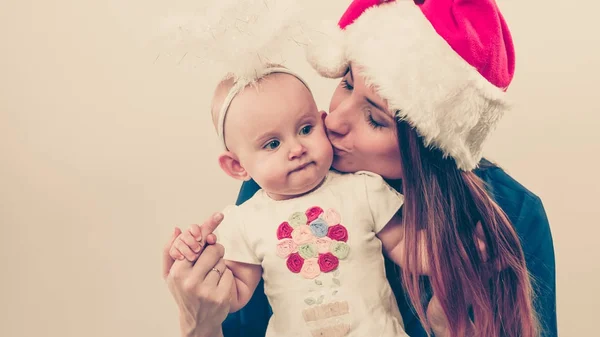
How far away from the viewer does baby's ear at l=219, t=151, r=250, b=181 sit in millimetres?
1090

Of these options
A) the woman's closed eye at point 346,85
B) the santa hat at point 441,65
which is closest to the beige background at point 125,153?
the woman's closed eye at point 346,85

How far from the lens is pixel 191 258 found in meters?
1.00

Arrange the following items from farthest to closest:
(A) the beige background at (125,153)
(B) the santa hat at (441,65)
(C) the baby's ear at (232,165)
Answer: (A) the beige background at (125,153), (C) the baby's ear at (232,165), (B) the santa hat at (441,65)

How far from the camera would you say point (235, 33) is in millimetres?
1000

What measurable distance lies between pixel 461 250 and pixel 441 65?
32 centimetres

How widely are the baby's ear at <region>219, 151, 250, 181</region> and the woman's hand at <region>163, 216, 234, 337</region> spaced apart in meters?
0.13

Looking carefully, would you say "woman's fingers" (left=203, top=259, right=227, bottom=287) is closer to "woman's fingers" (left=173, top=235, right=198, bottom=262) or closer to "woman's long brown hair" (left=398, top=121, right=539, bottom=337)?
"woman's fingers" (left=173, top=235, right=198, bottom=262)

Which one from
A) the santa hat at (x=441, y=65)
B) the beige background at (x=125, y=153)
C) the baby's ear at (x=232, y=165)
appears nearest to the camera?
the santa hat at (x=441, y=65)

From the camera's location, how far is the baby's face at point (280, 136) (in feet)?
3.34

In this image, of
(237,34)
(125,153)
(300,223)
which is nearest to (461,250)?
(300,223)

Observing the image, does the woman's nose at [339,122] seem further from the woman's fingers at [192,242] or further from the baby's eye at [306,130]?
the woman's fingers at [192,242]

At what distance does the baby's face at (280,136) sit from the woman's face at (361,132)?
0.04m

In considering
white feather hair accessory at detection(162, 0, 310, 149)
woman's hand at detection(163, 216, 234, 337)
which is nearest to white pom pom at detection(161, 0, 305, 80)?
white feather hair accessory at detection(162, 0, 310, 149)

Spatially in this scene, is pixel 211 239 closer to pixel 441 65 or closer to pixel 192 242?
pixel 192 242
